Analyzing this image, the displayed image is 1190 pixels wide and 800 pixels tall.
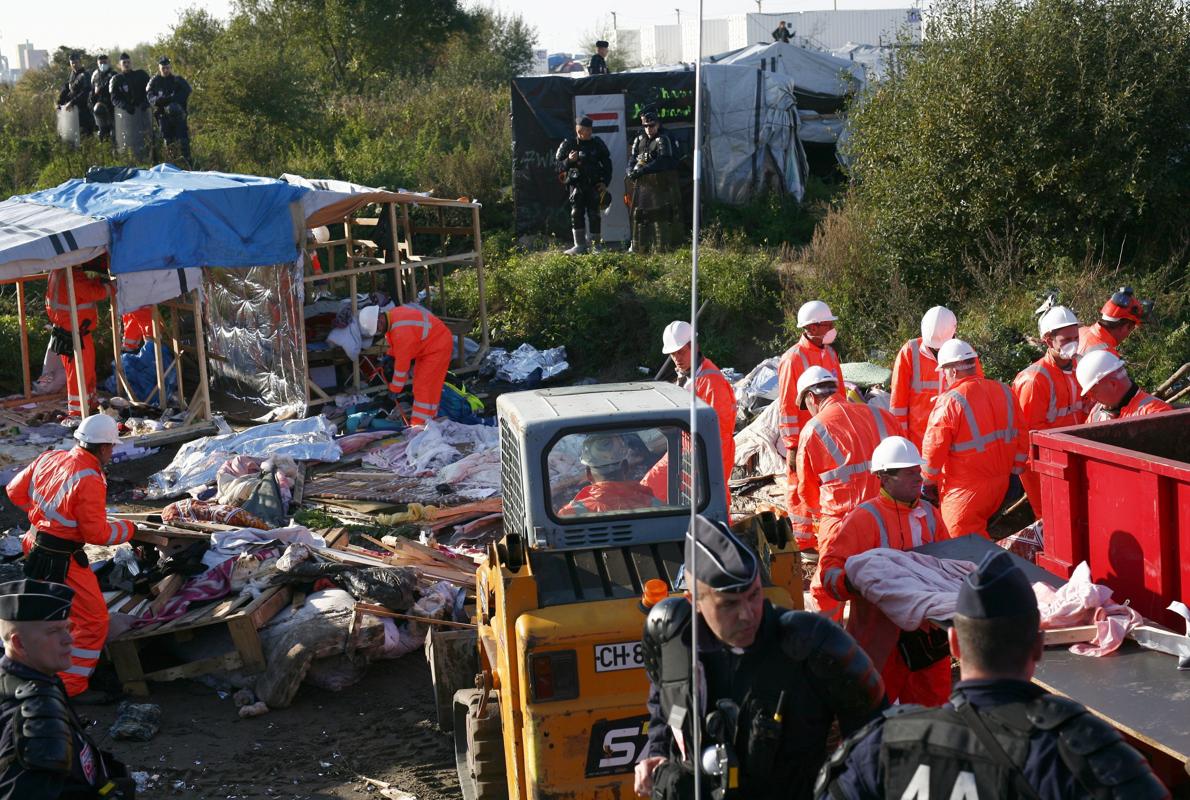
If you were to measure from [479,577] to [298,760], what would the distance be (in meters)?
1.81

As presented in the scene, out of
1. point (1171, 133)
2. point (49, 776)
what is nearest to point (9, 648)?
point (49, 776)

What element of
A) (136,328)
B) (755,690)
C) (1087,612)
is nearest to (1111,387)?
(1087,612)

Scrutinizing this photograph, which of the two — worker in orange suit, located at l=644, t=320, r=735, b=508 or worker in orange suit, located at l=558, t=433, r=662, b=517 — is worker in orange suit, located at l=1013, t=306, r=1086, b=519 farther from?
worker in orange suit, located at l=558, t=433, r=662, b=517

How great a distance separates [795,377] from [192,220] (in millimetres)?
7819

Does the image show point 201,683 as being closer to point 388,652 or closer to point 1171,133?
point 388,652

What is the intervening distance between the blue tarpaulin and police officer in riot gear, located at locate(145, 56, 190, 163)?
7270 millimetres

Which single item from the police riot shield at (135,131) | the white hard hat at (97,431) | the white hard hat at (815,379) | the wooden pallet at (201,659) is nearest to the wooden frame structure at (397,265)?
the police riot shield at (135,131)

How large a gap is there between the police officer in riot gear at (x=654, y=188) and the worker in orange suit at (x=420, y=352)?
595 centimetres

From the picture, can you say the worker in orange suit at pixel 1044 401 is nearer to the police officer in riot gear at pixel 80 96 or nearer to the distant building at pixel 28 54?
the police officer in riot gear at pixel 80 96

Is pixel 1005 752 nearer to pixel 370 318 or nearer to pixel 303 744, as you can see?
pixel 303 744

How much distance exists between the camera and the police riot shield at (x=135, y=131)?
71.4 feet

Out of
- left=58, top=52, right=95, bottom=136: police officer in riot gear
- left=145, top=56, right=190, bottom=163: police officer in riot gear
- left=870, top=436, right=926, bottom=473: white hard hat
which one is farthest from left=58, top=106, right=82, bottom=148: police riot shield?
left=870, top=436, right=926, bottom=473: white hard hat

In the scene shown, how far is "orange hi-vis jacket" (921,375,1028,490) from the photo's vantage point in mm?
7188

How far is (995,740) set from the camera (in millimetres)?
2666
